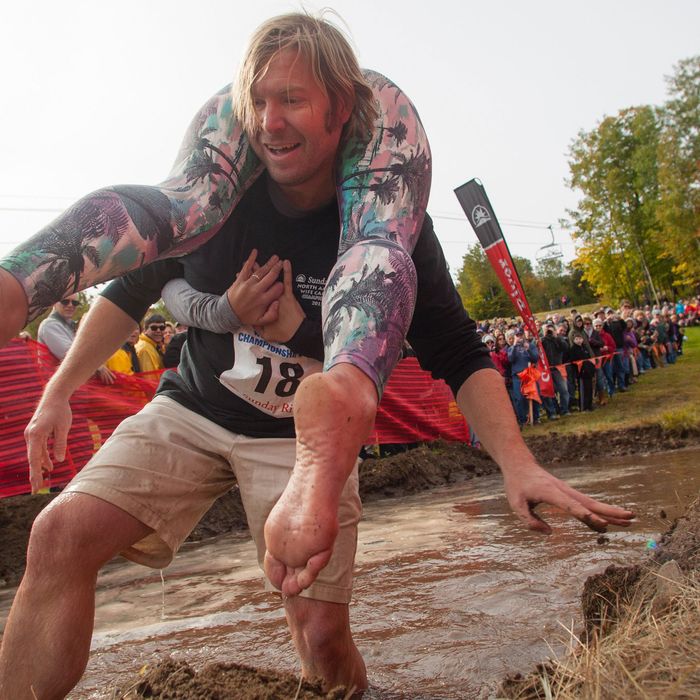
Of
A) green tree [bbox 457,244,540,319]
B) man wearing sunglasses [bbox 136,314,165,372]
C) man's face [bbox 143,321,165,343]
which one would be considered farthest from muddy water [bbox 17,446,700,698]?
green tree [bbox 457,244,540,319]

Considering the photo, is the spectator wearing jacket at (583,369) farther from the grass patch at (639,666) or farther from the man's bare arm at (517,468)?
the grass patch at (639,666)

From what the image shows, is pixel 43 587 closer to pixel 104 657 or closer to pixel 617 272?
pixel 104 657

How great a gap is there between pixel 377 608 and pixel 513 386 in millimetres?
10207

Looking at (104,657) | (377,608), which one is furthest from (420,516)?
(104,657)

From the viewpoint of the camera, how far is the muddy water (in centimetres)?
295

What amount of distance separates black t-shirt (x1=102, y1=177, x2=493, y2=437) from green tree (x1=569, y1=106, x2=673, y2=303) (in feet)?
144

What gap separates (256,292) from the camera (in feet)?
7.61

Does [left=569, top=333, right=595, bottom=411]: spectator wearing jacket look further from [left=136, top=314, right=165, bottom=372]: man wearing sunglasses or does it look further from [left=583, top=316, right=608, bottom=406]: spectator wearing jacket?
[left=136, top=314, right=165, bottom=372]: man wearing sunglasses

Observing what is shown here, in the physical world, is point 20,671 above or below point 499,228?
below

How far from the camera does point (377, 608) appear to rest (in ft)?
12.5

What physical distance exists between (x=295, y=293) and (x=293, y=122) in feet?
2.01

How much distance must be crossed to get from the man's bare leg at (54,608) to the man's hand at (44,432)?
1.35ft

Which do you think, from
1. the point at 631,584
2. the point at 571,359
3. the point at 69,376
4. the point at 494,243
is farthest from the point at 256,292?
the point at 571,359

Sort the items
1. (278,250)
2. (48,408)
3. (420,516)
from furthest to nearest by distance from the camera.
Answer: (420,516) → (48,408) → (278,250)
